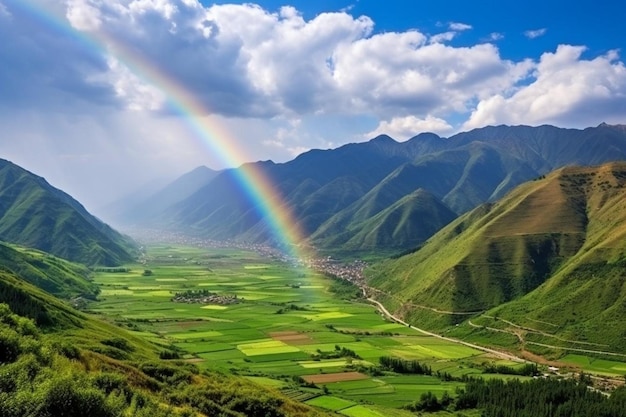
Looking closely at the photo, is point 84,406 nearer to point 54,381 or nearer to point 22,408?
point 54,381

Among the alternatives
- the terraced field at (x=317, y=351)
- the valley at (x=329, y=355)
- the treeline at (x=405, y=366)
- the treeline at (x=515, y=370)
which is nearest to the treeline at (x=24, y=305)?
the valley at (x=329, y=355)

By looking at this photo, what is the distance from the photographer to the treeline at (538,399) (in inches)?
3748

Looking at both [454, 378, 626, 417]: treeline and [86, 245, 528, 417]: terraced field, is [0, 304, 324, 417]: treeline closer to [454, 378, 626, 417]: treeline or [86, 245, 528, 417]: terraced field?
[86, 245, 528, 417]: terraced field

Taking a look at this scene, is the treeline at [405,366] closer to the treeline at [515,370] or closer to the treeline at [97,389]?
the treeline at [515,370]

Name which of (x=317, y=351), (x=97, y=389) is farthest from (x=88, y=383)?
(x=317, y=351)

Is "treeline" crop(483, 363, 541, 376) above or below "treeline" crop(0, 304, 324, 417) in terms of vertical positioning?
below

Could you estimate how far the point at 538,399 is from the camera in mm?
100750

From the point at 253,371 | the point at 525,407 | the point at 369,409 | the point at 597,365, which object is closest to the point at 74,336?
the point at 253,371

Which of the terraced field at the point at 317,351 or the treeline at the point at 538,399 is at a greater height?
the treeline at the point at 538,399

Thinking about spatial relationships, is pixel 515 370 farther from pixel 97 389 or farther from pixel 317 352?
pixel 97 389

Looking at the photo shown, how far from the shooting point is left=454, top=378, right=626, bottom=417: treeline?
312 ft

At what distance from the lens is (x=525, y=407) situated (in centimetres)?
9788

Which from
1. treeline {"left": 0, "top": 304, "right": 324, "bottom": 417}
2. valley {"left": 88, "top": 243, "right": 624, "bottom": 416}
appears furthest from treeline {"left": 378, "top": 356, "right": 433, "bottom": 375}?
treeline {"left": 0, "top": 304, "right": 324, "bottom": 417}

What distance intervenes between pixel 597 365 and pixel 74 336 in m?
126
